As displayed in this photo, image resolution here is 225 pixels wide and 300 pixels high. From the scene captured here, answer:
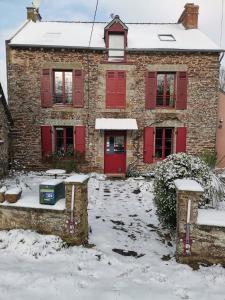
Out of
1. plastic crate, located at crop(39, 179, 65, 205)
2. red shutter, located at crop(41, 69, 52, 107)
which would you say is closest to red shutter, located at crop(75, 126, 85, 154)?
red shutter, located at crop(41, 69, 52, 107)

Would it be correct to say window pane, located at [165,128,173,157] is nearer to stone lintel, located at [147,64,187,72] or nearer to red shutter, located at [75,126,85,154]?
stone lintel, located at [147,64,187,72]

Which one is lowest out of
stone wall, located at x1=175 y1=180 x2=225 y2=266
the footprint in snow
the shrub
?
the footprint in snow

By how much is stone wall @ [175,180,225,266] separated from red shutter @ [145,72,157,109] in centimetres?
904

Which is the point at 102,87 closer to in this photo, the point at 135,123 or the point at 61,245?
the point at 135,123

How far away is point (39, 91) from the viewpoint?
14.1m

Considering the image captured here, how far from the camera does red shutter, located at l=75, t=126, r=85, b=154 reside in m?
14.2

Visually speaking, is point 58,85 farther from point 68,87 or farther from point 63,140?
point 63,140

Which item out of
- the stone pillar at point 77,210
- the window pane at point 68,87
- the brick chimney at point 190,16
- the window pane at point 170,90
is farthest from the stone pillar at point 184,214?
the brick chimney at point 190,16

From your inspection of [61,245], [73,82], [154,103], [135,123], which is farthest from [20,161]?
[61,245]

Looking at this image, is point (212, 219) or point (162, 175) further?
point (162, 175)

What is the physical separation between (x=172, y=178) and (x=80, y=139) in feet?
26.6

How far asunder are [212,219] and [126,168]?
29.0ft

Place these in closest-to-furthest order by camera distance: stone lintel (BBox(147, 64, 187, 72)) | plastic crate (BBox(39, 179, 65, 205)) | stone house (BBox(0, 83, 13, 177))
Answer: plastic crate (BBox(39, 179, 65, 205))
stone house (BBox(0, 83, 13, 177))
stone lintel (BBox(147, 64, 187, 72))

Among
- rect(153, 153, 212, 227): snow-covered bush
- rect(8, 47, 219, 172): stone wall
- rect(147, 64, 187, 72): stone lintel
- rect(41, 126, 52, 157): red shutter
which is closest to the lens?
rect(153, 153, 212, 227): snow-covered bush
